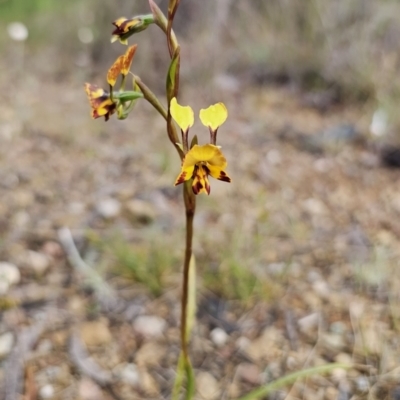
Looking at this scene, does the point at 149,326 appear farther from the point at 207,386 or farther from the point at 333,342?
the point at 333,342

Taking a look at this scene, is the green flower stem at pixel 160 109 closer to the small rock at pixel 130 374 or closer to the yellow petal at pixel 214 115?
the yellow petal at pixel 214 115

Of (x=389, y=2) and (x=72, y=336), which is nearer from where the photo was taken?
(x=72, y=336)

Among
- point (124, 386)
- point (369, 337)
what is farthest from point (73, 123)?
point (369, 337)

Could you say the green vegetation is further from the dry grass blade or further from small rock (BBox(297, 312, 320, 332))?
small rock (BBox(297, 312, 320, 332))

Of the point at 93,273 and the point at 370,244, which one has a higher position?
the point at 370,244

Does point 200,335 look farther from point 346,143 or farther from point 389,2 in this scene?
point 389,2

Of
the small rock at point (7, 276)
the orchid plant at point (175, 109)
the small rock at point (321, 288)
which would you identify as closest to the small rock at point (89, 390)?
the small rock at point (7, 276)

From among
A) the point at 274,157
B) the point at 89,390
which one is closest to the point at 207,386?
the point at 89,390
